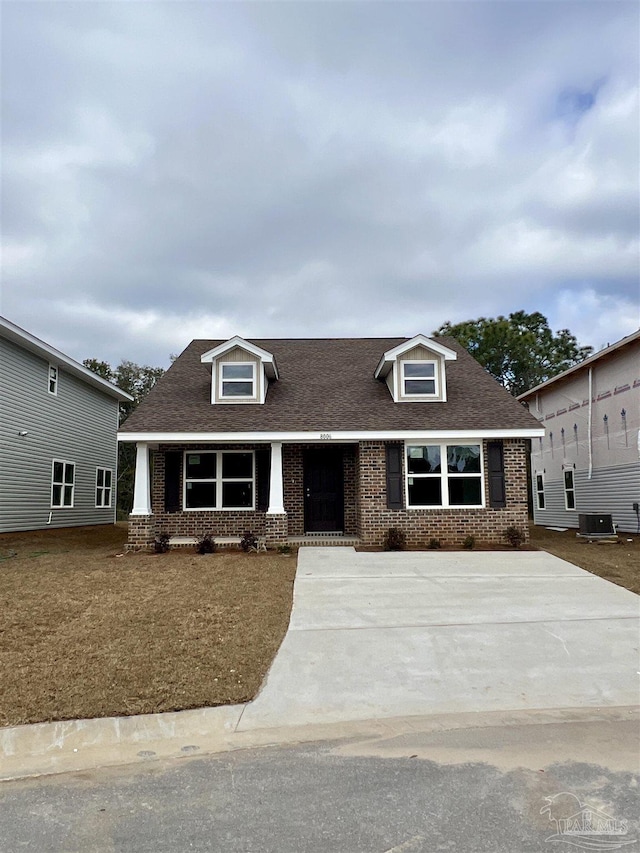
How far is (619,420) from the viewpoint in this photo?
1655 cm

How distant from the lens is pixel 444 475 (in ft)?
45.1

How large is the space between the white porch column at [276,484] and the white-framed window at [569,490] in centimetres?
1158

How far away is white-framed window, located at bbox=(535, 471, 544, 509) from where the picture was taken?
2295cm

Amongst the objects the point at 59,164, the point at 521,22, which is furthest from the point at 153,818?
the point at 59,164

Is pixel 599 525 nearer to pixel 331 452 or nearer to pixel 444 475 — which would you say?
pixel 444 475

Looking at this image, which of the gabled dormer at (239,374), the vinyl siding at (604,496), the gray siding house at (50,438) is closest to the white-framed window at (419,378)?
the gabled dormer at (239,374)

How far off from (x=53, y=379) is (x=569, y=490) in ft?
58.4

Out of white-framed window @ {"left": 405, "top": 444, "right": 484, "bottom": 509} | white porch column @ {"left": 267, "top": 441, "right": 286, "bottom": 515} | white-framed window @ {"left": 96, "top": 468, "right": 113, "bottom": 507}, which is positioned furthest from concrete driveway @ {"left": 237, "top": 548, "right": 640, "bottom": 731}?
white-framed window @ {"left": 96, "top": 468, "right": 113, "bottom": 507}

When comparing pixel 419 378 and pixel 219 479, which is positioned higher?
pixel 419 378

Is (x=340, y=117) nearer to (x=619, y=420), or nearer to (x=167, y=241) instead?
(x=167, y=241)

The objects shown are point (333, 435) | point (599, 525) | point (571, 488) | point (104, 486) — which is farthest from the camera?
point (104, 486)

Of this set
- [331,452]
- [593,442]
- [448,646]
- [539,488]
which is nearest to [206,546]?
[331,452]

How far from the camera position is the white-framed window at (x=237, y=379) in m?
15.0

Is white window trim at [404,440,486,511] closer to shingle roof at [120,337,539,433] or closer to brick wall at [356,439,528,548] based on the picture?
brick wall at [356,439,528,548]
